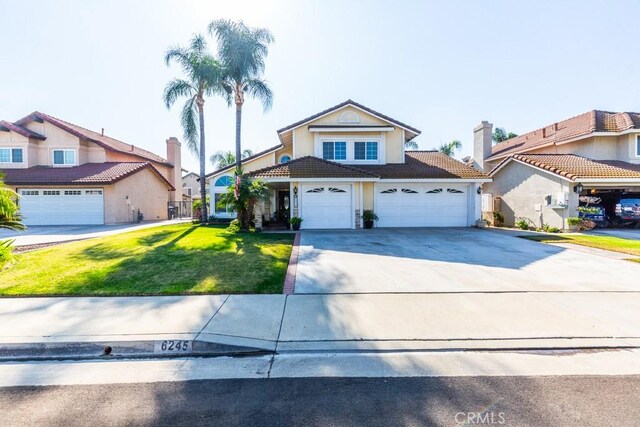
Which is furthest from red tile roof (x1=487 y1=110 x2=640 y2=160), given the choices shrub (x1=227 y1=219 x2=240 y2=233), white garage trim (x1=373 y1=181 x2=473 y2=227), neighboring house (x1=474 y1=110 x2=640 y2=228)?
shrub (x1=227 y1=219 x2=240 y2=233)

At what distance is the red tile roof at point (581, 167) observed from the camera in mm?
16625

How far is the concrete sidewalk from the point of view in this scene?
436 centimetres

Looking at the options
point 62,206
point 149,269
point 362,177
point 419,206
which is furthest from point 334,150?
point 62,206

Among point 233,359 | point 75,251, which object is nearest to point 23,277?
point 75,251

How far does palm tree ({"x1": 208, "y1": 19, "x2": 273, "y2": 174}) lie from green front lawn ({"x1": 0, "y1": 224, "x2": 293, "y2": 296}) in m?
7.41

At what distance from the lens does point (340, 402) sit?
3168 millimetres

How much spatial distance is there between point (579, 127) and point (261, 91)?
841 inches

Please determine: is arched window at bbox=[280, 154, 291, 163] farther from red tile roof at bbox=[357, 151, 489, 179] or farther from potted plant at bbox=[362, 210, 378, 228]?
potted plant at bbox=[362, 210, 378, 228]

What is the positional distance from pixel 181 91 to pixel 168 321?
1773 cm

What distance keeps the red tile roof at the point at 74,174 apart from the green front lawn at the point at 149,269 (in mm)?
12137

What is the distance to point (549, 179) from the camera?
57.5 ft

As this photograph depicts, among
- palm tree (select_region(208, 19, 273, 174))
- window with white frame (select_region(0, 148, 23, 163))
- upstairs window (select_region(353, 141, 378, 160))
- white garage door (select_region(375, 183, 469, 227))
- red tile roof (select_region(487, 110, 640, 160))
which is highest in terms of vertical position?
palm tree (select_region(208, 19, 273, 174))

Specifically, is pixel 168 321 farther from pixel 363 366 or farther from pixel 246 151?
pixel 246 151

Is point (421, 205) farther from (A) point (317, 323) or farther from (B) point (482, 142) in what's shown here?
(A) point (317, 323)
